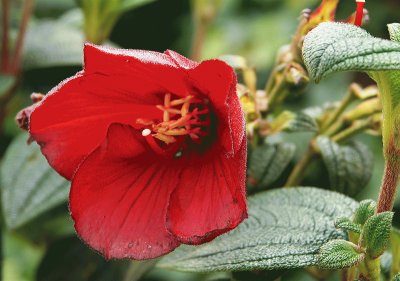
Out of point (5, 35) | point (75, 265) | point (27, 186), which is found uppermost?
point (5, 35)

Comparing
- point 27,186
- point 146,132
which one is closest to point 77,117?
point 146,132

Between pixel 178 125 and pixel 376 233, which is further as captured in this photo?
pixel 178 125

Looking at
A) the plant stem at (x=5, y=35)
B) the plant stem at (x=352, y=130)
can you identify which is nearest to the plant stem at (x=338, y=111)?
the plant stem at (x=352, y=130)

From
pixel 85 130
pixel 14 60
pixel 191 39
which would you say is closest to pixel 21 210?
pixel 85 130

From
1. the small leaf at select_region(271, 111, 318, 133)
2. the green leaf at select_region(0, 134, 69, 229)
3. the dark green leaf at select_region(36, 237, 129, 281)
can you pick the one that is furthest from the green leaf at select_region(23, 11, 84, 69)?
the small leaf at select_region(271, 111, 318, 133)

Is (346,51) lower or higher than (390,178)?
higher

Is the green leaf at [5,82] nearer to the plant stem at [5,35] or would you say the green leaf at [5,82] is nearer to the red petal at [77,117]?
the plant stem at [5,35]

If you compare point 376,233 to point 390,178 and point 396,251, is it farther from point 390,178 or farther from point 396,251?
point 396,251
